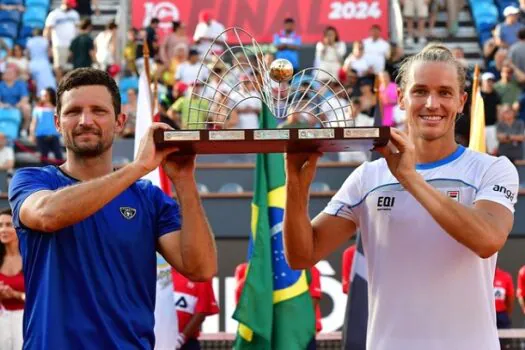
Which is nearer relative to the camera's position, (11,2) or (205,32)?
(205,32)

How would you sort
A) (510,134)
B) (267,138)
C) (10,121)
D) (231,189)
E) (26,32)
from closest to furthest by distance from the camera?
(267,138) < (231,189) < (510,134) < (10,121) < (26,32)

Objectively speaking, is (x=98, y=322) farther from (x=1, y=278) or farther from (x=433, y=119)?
(x=1, y=278)

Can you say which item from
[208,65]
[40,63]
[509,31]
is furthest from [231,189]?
[509,31]

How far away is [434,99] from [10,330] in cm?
438

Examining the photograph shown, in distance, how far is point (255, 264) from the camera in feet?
29.5

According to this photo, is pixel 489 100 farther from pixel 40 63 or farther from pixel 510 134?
pixel 40 63

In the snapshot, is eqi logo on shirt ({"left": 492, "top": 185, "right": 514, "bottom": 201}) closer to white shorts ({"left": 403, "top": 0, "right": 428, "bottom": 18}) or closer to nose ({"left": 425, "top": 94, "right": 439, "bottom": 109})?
nose ({"left": 425, "top": 94, "right": 439, "bottom": 109})

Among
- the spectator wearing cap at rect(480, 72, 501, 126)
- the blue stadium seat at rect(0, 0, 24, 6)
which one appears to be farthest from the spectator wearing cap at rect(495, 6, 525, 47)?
the blue stadium seat at rect(0, 0, 24, 6)

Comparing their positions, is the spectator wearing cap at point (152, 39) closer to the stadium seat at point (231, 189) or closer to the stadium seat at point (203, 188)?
the stadium seat at point (203, 188)

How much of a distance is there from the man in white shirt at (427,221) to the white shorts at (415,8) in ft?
56.6

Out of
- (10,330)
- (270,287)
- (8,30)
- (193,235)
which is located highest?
(8,30)

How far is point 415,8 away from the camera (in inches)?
859

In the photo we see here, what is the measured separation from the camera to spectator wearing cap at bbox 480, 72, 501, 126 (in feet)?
51.1

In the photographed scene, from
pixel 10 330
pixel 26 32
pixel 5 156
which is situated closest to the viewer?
pixel 10 330
